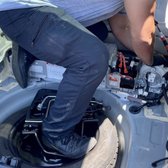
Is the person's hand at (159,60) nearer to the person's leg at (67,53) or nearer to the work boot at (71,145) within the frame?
the person's leg at (67,53)

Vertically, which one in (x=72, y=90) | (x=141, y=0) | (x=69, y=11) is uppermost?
(x=141, y=0)

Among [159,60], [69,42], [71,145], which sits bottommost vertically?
[71,145]

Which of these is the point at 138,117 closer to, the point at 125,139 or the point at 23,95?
the point at 125,139

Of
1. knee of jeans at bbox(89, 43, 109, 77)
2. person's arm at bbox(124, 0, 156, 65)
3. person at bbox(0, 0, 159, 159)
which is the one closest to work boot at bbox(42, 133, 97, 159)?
person at bbox(0, 0, 159, 159)

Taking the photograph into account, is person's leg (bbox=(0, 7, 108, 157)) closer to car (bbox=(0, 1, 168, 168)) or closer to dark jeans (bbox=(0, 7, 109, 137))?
dark jeans (bbox=(0, 7, 109, 137))

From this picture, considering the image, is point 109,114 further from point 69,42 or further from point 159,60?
point 69,42

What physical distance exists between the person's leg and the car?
0.14 meters

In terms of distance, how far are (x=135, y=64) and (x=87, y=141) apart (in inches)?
15.1

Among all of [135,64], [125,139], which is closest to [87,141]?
[125,139]

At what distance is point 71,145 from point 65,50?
0.36 meters

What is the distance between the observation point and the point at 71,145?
4.61 feet

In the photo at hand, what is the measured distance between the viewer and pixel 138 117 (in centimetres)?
149

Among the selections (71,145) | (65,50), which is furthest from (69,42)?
(71,145)

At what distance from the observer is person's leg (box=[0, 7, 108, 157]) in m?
1.29
